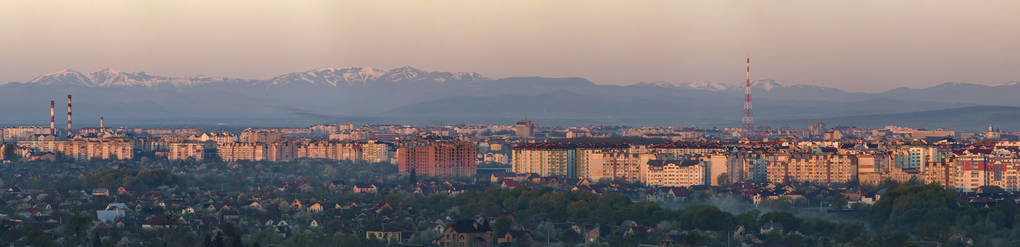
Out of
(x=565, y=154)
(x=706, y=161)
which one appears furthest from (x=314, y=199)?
(x=565, y=154)

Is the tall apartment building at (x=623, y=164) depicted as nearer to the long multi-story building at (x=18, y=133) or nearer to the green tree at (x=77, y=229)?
the green tree at (x=77, y=229)

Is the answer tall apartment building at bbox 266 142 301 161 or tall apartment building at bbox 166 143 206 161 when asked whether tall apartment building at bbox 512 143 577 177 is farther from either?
tall apartment building at bbox 166 143 206 161

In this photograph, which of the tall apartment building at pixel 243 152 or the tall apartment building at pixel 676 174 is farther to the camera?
the tall apartment building at pixel 243 152

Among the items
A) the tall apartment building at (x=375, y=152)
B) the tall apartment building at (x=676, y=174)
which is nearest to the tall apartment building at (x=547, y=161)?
the tall apartment building at (x=676, y=174)

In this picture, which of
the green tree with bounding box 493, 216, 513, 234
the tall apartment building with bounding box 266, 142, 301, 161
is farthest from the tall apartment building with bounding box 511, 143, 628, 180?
the green tree with bounding box 493, 216, 513, 234

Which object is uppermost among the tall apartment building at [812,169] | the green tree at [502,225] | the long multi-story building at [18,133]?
the long multi-story building at [18,133]

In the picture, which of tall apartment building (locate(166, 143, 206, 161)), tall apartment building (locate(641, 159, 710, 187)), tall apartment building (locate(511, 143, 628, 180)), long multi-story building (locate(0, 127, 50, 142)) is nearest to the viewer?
tall apartment building (locate(641, 159, 710, 187))

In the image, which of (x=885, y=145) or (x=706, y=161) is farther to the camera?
(x=885, y=145)

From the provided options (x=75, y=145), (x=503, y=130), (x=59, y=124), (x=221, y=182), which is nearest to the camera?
(x=221, y=182)

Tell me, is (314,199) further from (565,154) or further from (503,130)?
(503,130)
